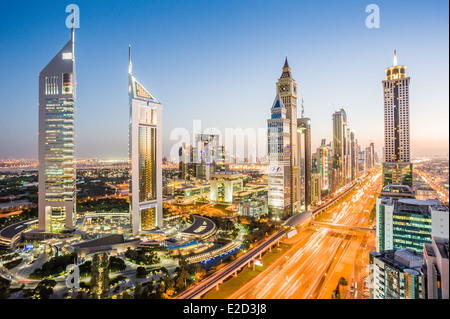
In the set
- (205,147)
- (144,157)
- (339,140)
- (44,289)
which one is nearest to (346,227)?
(144,157)

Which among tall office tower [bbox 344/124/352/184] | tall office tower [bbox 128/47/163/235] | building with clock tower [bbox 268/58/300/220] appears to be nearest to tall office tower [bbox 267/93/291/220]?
building with clock tower [bbox 268/58/300/220]

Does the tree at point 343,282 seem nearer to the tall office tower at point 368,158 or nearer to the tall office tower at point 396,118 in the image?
the tall office tower at point 396,118

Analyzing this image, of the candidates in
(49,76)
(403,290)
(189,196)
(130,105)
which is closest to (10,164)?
(189,196)

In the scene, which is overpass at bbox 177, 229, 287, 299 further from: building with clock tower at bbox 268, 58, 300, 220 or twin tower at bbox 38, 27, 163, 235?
twin tower at bbox 38, 27, 163, 235

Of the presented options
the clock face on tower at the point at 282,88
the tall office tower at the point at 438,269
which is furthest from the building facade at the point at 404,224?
the clock face on tower at the point at 282,88

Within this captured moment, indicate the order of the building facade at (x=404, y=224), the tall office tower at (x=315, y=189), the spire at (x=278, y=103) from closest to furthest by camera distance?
the building facade at (x=404, y=224)
the spire at (x=278, y=103)
the tall office tower at (x=315, y=189)

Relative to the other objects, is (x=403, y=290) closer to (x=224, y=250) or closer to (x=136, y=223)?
(x=224, y=250)
